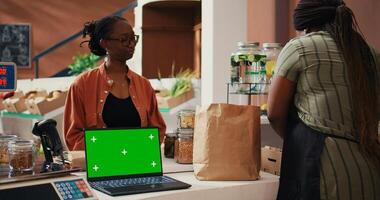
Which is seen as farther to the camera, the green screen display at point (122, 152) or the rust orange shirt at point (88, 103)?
the rust orange shirt at point (88, 103)

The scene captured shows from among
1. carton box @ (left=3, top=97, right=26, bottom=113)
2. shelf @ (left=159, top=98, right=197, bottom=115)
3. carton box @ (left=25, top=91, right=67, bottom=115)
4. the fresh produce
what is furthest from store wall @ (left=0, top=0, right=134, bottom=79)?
shelf @ (left=159, top=98, right=197, bottom=115)

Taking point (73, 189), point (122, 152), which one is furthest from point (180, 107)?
point (73, 189)

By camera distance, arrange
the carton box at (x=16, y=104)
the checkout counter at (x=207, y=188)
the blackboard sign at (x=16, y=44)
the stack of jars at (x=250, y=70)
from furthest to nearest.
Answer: the blackboard sign at (x=16, y=44), the carton box at (x=16, y=104), the stack of jars at (x=250, y=70), the checkout counter at (x=207, y=188)

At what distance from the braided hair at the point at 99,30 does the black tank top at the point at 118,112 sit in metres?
0.28

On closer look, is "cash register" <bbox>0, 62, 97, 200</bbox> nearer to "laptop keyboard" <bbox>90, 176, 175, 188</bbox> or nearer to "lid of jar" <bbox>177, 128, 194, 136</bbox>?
"laptop keyboard" <bbox>90, 176, 175, 188</bbox>

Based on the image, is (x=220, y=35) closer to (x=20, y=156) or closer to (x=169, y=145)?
(x=169, y=145)

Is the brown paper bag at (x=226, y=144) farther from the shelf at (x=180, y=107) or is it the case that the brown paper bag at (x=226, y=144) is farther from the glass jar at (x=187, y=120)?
the shelf at (x=180, y=107)

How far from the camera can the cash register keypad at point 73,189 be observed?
55.8 inches

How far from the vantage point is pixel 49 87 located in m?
6.47

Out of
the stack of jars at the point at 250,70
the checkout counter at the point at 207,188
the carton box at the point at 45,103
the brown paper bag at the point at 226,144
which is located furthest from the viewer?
the carton box at the point at 45,103

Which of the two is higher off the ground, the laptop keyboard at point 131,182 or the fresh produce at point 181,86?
the fresh produce at point 181,86

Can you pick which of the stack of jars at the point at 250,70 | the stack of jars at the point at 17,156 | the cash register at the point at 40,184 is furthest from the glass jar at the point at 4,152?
the stack of jars at the point at 250,70

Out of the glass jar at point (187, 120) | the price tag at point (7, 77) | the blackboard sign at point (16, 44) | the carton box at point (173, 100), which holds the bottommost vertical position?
the glass jar at point (187, 120)

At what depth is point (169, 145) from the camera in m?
2.17
